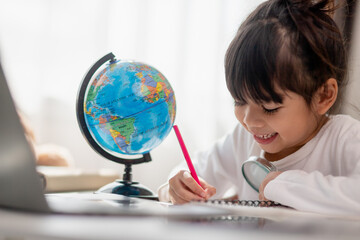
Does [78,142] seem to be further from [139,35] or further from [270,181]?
[270,181]

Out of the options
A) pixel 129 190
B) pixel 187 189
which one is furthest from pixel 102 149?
pixel 187 189

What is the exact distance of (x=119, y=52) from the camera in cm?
281

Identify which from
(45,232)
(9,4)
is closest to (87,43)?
(9,4)

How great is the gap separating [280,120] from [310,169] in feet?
0.59

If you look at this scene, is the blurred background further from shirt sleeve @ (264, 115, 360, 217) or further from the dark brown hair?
shirt sleeve @ (264, 115, 360, 217)

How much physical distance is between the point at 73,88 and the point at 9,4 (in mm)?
660

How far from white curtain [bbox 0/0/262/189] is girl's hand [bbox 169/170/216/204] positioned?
72.5 inches

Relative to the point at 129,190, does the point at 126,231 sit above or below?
above

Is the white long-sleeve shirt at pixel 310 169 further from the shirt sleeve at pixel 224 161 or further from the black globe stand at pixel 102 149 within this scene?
the black globe stand at pixel 102 149

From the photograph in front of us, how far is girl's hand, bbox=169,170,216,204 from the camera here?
0.88 meters

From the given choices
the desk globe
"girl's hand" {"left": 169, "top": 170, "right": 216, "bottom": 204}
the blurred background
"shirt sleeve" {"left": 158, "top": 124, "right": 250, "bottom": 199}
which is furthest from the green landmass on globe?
the blurred background

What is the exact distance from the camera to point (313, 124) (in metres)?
1.03

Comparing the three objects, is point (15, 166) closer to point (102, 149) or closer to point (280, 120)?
point (102, 149)

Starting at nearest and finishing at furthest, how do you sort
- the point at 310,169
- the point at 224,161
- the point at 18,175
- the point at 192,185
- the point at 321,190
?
the point at 18,175 < the point at 321,190 < the point at 192,185 < the point at 310,169 < the point at 224,161
